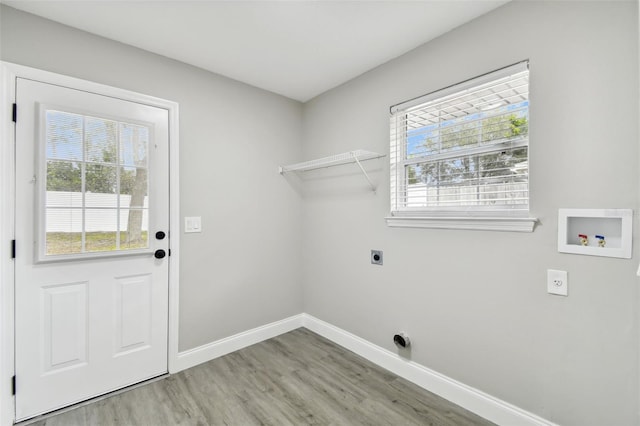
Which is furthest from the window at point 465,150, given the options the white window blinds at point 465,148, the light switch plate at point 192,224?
the light switch plate at point 192,224

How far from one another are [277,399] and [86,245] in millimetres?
1645

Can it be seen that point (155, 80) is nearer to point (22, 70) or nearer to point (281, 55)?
point (22, 70)

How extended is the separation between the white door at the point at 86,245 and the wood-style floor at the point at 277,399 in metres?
0.21

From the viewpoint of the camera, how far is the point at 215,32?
190 centimetres

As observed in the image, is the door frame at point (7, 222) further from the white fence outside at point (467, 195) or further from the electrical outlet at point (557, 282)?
the electrical outlet at point (557, 282)

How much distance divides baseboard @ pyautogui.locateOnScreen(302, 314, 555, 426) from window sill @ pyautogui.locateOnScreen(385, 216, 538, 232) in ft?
3.33

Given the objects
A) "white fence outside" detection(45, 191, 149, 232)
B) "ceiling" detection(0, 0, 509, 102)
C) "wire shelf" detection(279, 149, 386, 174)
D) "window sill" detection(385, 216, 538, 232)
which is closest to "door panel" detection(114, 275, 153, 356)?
"white fence outside" detection(45, 191, 149, 232)

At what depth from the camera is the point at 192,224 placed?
2.31m

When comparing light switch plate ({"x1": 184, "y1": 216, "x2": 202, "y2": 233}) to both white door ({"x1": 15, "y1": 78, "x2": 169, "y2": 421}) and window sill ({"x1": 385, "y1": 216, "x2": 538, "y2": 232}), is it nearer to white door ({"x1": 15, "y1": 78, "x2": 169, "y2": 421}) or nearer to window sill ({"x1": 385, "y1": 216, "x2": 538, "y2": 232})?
white door ({"x1": 15, "y1": 78, "x2": 169, "y2": 421})

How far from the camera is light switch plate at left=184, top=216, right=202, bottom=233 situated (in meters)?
2.28

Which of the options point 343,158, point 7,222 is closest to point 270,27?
point 343,158

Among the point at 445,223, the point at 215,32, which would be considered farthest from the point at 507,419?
the point at 215,32

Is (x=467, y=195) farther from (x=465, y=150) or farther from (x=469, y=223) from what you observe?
(x=465, y=150)

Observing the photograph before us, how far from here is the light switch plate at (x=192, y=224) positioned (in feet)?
7.49
